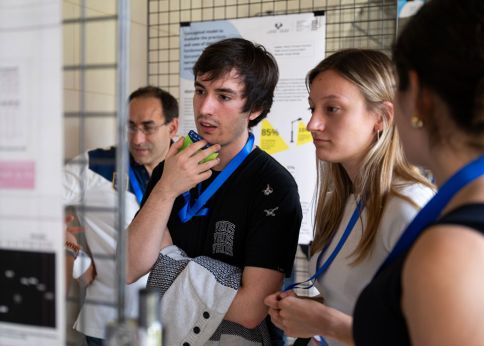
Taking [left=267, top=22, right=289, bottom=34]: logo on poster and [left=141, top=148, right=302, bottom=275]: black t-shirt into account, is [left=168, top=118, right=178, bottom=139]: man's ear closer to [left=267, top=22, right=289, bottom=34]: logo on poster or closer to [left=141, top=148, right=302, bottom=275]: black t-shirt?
[left=267, top=22, right=289, bottom=34]: logo on poster

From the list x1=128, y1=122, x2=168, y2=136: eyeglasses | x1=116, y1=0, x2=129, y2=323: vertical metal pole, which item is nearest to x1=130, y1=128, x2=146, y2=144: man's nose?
x1=128, y1=122, x2=168, y2=136: eyeglasses

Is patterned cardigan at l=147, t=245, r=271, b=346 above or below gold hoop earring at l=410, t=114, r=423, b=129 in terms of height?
below

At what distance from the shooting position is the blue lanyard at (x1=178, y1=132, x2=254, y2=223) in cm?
120

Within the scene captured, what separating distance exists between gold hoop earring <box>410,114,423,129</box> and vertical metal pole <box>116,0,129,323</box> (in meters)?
0.39

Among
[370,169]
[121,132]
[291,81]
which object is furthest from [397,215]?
[291,81]

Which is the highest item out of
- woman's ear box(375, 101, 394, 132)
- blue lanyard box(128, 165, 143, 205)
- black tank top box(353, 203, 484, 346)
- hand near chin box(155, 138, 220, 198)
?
woman's ear box(375, 101, 394, 132)

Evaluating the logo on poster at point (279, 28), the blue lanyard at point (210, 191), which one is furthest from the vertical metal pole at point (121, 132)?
the logo on poster at point (279, 28)

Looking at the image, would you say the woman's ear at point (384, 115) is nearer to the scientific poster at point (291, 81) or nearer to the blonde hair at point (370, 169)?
the blonde hair at point (370, 169)

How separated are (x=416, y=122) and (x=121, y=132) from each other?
40 centimetres

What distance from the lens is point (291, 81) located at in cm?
250

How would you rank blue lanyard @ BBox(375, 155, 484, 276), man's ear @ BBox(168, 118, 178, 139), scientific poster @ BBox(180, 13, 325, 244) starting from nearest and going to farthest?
blue lanyard @ BBox(375, 155, 484, 276), man's ear @ BBox(168, 118, 178, 139), scientific poster @ BBox(180, 13, 325, 244)

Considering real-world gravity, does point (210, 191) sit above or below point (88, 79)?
below

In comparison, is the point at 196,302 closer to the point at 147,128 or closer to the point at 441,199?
the point at 441,199

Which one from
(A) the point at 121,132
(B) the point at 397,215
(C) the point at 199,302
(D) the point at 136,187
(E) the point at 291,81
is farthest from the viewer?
(E) the point at 291,81
